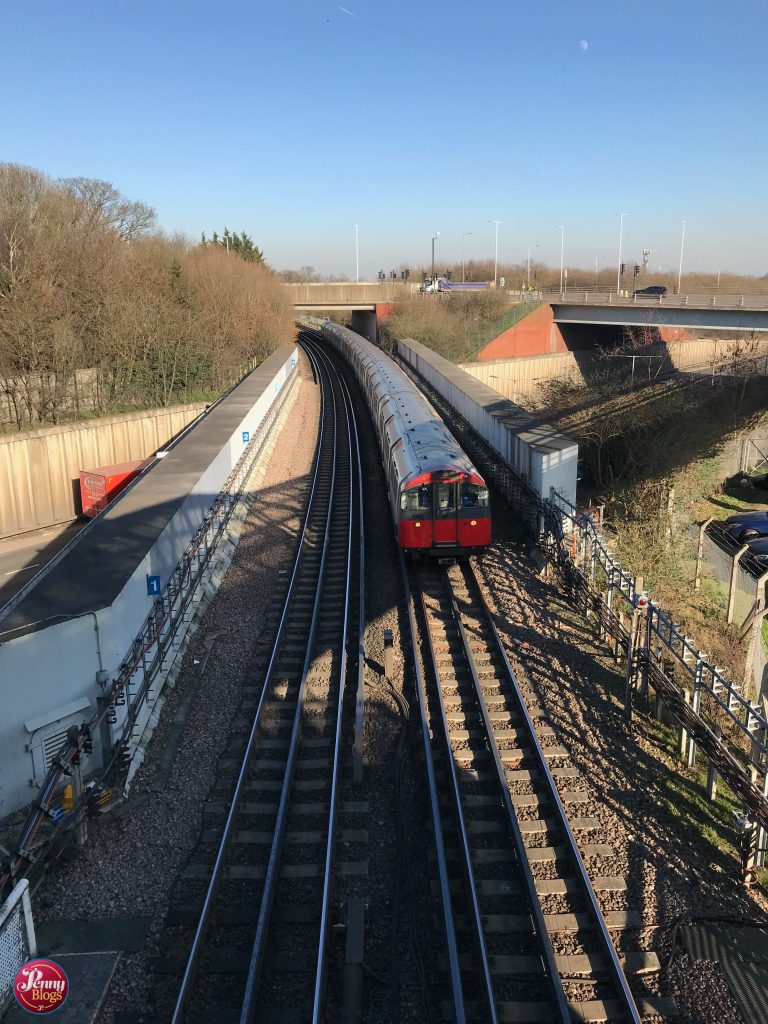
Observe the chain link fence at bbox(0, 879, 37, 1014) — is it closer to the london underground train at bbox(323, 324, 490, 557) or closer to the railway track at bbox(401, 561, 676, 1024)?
the railway track at bbox(401, 561, 676, 1024)

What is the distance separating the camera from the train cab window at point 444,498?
13062 millimetres

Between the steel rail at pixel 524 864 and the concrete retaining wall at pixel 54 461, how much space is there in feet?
56.2

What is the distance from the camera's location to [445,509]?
42.9ft

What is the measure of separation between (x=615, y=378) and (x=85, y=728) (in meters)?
27.6

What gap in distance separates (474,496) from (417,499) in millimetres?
972

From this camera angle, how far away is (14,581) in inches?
727

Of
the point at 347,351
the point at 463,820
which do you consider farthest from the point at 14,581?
the point at 347,351

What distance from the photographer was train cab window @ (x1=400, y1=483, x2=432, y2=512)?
517 inches

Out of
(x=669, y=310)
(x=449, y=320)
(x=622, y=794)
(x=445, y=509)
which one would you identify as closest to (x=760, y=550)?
(x=445, y=509)

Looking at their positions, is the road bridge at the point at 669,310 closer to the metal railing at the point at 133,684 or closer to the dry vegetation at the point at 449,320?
the dry vegetation at the point at 449,320

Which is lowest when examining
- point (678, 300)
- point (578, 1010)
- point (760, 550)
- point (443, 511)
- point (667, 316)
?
point (760, 550)

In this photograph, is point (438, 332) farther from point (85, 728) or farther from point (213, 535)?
point (85, 728)

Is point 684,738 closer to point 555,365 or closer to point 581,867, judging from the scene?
point 581,867

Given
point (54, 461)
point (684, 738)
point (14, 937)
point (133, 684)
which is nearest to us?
point (14, 937)
